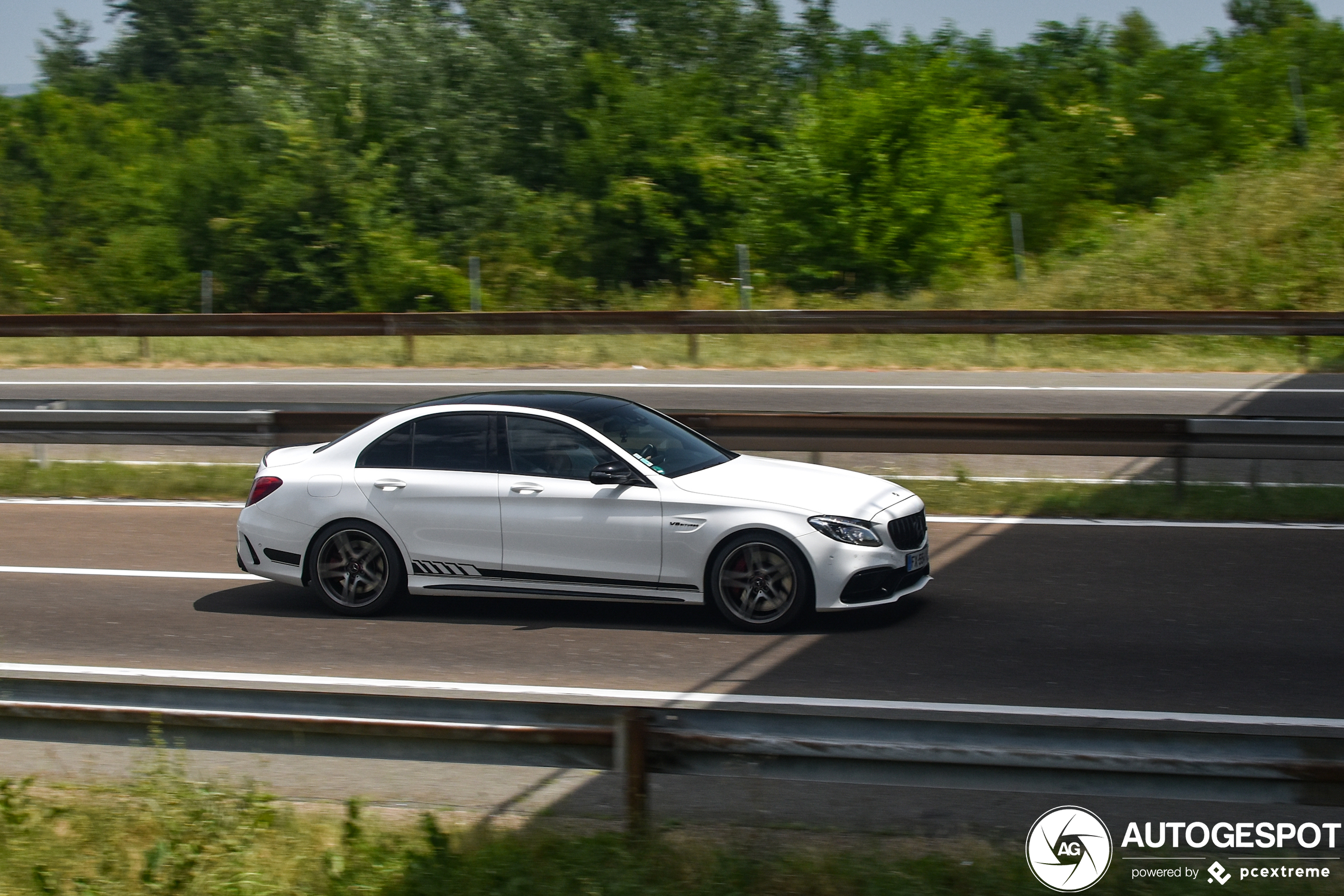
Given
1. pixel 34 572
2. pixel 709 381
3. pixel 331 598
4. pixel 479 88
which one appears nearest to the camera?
pixel 331 598

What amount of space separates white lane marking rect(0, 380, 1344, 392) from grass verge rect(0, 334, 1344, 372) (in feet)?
5.69

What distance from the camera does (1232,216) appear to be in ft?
85.3

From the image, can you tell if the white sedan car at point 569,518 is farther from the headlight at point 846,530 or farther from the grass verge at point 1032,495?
the grass verge at point 1032,495

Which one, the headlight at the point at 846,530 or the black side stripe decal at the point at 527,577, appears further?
the black side stripe decal at the point at 527,577

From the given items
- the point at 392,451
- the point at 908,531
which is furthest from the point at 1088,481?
the point at 392,451

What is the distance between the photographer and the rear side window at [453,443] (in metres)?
8.54

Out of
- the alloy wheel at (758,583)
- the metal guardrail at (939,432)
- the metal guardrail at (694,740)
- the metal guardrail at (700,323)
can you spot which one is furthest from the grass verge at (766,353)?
the metal guardrail at (694,740)

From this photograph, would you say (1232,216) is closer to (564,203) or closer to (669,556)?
(564,203)

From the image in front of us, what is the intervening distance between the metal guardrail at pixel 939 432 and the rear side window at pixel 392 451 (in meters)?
3.30

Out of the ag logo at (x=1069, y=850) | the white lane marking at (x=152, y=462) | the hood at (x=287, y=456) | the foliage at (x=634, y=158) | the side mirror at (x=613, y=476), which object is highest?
the foliage at (x=634, y=158)

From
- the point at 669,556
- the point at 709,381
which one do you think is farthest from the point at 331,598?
the point at 709,381

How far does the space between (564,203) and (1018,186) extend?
9836 mm

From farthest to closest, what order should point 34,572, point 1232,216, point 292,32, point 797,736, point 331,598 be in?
point 292,32, point 1232,216, point 34,572, point 331,598, point 797,736

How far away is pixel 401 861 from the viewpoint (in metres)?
4.62
